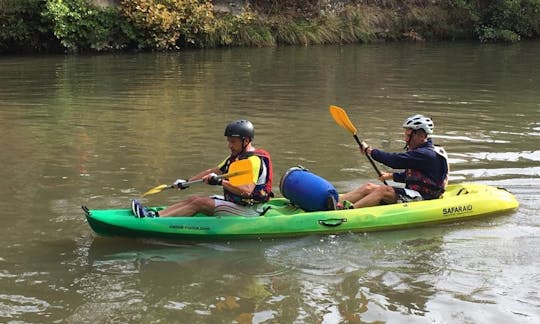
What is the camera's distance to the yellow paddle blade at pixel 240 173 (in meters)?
6.13

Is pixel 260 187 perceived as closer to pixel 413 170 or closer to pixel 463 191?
pixel 413 170

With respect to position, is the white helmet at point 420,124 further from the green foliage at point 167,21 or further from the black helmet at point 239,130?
the green foliage at point 167,21

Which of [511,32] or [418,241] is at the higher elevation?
[511,32]

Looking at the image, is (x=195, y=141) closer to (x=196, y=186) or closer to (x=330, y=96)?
(x=196, y=186)

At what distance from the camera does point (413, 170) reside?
6906mm

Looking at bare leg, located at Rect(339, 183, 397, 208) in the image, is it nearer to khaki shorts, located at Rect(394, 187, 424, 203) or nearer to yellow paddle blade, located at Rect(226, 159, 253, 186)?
khaki shorts, located at Rect(394, 187, 424, 203)

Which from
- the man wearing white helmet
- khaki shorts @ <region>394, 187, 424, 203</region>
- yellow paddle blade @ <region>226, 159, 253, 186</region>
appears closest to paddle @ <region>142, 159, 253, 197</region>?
yellow paddle blade @ <region>226, 159, 253, 186</region>

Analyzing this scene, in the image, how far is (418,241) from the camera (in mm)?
6375

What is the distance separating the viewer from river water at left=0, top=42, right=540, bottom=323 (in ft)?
16.2

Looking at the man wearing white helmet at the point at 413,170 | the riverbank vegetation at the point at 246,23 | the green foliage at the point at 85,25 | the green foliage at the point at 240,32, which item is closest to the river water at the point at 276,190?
the man wearing white helmet at the point at 413,170

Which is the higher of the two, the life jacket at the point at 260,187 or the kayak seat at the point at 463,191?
the life jacket at the point at 260,187

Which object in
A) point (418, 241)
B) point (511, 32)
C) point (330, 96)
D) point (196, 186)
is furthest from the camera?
point (511, 32)

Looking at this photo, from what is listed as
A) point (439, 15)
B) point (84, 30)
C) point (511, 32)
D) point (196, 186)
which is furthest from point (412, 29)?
point (196, 186)

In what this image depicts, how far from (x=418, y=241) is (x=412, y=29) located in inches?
951
